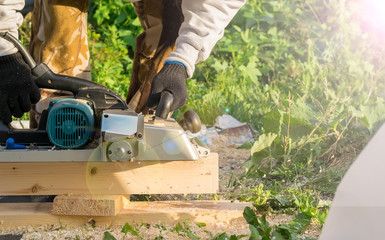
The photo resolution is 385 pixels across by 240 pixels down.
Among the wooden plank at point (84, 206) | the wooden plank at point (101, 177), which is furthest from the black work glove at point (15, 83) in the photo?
the wooden plank at point (84, 206)

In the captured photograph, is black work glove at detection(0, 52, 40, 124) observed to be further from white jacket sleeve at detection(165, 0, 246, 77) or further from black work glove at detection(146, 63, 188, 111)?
white jacket sleeve at detection(165, 0, 246, 77)

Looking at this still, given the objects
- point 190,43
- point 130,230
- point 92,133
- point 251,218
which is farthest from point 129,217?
point 190,43

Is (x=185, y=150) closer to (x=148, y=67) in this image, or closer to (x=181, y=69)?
(x=181, y=69)

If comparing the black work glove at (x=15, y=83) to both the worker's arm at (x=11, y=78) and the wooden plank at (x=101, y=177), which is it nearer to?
the worker's arm at (x=11, y=78)

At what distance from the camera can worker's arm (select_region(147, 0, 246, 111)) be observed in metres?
2.61

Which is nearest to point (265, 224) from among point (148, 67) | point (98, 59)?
point (148, 67)

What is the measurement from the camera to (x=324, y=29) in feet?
19.4

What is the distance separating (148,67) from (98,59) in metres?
2.16

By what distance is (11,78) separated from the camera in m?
2.52

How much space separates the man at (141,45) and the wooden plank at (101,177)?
0.25 meters

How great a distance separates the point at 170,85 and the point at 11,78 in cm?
65

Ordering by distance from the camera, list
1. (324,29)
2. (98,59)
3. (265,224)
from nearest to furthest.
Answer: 1. (265,224)
2. (98,59)
3. (324,29)

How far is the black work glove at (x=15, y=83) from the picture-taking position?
2.52 metres

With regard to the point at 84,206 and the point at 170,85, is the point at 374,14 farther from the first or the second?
the point at 84,206
